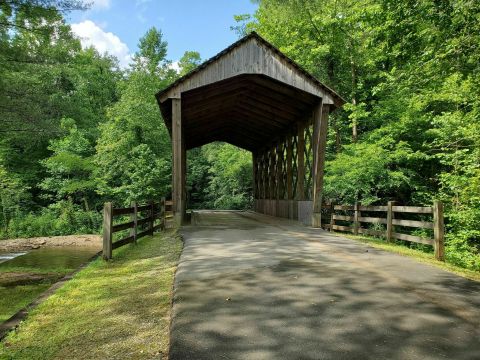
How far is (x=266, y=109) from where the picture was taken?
1567 cm

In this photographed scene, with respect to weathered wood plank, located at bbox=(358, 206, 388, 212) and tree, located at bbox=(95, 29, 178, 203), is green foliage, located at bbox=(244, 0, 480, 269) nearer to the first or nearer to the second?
weathered wood plank, located at bbox=(358, 206, 388, 212)

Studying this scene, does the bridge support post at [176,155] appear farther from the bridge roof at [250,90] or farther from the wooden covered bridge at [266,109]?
the bridge roof at [250,90]

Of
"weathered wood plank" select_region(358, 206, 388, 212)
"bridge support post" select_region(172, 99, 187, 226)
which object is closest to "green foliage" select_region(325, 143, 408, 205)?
"weathered wood plank" select_region(358, 206, 388, 212)

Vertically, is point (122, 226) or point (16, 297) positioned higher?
point (122, 226)

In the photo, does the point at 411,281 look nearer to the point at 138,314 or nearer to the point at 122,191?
the point at 138,314

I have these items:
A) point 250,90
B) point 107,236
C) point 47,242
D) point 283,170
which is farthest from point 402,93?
point 47,242

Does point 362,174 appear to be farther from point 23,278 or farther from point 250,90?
point 23,278

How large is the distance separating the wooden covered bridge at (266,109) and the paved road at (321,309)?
250 inches

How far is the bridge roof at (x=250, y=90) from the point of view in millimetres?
11969

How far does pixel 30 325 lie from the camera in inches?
152

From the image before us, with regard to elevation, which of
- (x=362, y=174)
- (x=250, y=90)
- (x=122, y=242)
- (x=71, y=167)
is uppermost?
(x=250, y=90)

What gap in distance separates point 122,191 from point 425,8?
15.7 m

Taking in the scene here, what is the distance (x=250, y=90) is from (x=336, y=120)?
7.59 metres

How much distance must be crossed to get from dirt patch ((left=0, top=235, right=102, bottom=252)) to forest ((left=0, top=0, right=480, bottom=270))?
7.91 ft
